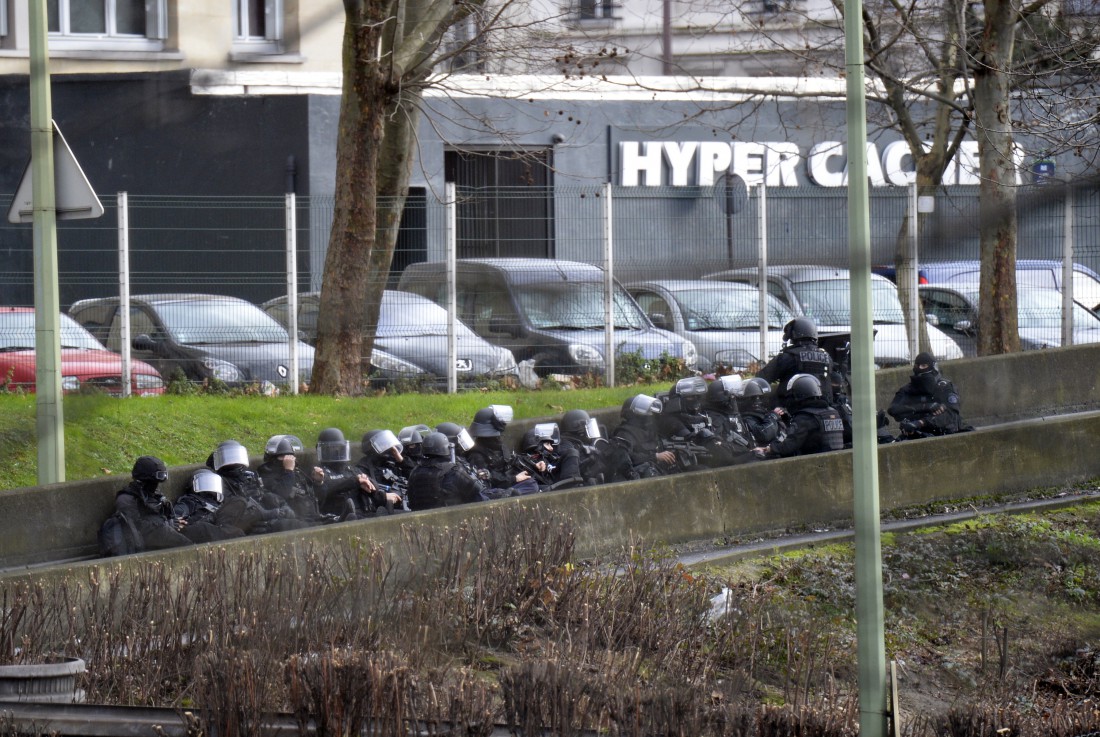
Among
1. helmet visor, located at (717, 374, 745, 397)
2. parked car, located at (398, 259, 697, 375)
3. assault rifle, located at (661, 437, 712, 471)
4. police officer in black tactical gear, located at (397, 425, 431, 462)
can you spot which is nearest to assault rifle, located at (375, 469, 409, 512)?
police officer in black tactical gear, located at (397, 425, 431, 462)

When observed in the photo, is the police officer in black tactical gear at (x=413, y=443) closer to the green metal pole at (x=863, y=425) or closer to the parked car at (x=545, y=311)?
the parked car at (x=545, y=311)

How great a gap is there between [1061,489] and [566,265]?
607 cm

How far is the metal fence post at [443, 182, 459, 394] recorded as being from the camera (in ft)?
50.8

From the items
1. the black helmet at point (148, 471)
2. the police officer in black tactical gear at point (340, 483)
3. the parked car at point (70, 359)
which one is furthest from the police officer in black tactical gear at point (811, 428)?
the parked car at point (70, 359)

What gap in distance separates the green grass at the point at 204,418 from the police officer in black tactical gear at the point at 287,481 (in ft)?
5.22

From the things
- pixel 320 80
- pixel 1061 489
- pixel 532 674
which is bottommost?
pixel 1061 489

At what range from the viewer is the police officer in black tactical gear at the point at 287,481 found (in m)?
10.6

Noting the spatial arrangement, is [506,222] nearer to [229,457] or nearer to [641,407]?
[641,407]

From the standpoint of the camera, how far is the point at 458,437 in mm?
11758

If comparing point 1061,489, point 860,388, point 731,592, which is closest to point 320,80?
point 1061,489

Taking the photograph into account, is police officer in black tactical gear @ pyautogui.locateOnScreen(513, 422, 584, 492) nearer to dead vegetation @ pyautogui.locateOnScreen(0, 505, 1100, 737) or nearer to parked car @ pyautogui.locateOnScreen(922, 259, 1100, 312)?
dead vegetation @ pyautogui.locateOnScreen(0, 505, 1100, 737)

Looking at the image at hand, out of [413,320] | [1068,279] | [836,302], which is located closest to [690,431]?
[413,320]

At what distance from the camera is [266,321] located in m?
15.1

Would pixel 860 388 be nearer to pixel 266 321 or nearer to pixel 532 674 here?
pixel 532 674
